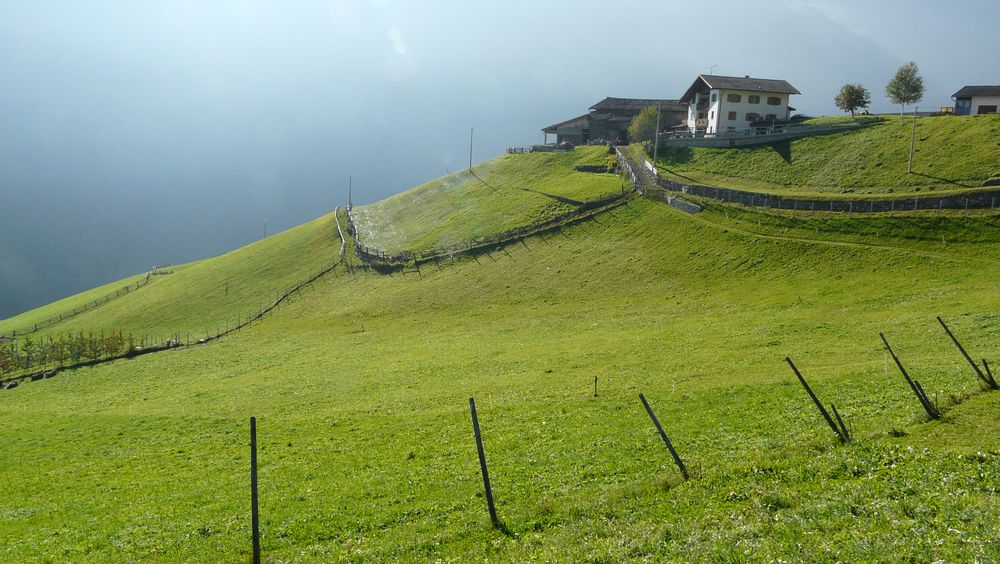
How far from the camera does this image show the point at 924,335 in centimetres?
3881

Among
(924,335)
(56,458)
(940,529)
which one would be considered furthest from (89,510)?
(924,335)

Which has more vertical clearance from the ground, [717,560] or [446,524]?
[717,560]

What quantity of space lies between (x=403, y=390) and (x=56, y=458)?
820 inches

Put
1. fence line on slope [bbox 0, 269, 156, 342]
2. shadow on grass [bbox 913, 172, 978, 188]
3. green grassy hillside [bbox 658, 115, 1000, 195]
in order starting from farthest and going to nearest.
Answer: fence line on slope [bbox 0, 269, 156, 342] → green grassy hillside [bbox 658, 115, 1000, 195] → shadow on grass [bbox 913, 172, 978, 188]

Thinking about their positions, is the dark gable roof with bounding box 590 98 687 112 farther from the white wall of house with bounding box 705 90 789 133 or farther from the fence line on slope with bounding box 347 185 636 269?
the fence line on slope with bounding box 347 185 636 269

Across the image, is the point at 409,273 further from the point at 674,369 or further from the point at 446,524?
the point at 446,524

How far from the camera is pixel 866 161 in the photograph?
83.1 meters

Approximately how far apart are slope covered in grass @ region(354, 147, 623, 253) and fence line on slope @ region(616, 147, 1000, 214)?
1541 cm

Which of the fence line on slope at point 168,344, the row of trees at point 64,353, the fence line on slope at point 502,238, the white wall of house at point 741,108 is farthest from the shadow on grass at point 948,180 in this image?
the row of trees at point 64,353

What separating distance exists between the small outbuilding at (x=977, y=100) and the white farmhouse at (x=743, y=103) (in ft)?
82.8

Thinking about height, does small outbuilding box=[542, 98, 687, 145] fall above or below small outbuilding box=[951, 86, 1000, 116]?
above

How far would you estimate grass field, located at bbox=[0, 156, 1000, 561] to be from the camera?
16547 mm

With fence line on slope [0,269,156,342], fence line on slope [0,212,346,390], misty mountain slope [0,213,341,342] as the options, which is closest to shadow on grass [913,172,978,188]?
misty mountain slope [0,213,341,342]

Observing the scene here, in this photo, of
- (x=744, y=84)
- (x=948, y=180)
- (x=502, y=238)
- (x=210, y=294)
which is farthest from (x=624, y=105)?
(x=210, y=294)
